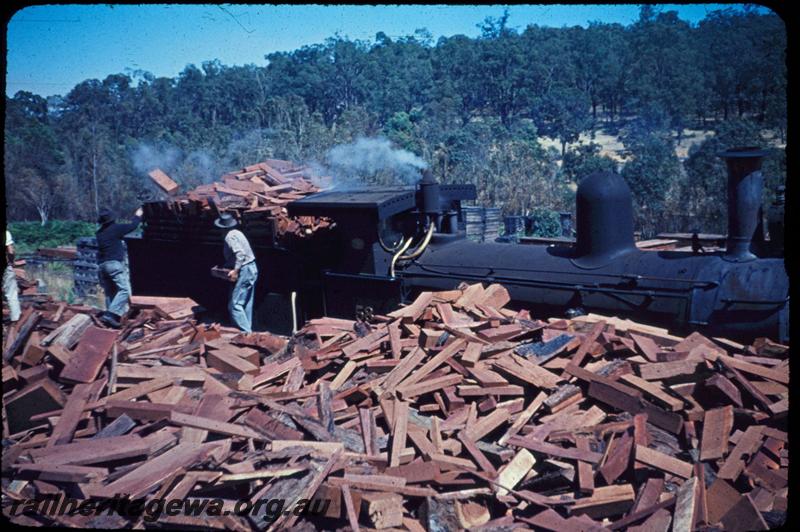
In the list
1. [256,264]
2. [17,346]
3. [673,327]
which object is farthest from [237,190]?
[673,327]

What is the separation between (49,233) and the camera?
106 feet

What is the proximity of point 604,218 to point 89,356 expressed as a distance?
565 cm

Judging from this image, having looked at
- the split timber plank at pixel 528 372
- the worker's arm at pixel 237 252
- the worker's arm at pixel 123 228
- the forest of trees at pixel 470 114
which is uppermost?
the forest of trees at pixel 470 114

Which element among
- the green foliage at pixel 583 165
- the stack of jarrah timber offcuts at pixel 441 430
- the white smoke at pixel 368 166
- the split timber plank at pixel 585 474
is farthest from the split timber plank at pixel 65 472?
the green foliage at pixel 583 165

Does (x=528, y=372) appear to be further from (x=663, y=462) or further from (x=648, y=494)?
(x=648, y=494)

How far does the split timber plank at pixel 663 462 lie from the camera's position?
12.8 ft

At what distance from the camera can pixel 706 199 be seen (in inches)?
922

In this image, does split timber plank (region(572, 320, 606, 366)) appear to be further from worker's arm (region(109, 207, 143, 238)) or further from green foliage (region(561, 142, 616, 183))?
green foliage (region(561, 142, 616, 183))

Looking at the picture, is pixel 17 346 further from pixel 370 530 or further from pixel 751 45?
pixel 751 45

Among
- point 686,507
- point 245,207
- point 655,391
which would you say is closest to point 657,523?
point 686,507

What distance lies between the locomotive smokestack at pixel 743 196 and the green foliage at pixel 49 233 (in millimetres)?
32328

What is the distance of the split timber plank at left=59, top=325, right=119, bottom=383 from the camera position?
527cm

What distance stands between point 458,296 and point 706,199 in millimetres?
20864

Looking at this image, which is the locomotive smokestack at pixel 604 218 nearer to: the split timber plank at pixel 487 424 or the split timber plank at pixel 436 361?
the split timber plank at pixel 436 361
